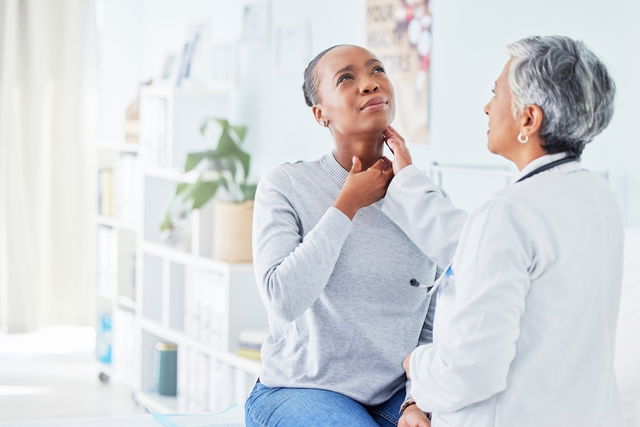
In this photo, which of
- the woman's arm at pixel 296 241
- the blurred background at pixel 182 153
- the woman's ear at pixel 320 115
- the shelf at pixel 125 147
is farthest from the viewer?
the shelf at pixel 125 147

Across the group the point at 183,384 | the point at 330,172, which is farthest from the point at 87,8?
the point at 330,172

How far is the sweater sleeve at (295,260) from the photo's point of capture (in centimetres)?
149

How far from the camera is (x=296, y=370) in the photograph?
5.27 ft

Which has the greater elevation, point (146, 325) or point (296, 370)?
point (296, 370)

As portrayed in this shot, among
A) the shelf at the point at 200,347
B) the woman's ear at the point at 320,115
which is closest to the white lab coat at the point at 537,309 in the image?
the woman's ear at the point at 320,115

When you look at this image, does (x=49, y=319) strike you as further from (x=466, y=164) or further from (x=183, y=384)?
(x=466, y=164)

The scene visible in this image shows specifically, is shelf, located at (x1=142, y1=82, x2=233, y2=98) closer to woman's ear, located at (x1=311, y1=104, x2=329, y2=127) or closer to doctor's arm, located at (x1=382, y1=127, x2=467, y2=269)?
woman's ear, located at (x1=311, y1=104, x2=329, y2=127)

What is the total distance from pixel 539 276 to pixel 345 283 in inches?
18.9

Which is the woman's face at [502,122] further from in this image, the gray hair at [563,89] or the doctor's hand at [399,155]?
the doctor's hand at [399,155]

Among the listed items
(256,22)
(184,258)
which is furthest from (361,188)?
(256,22)

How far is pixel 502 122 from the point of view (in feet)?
4.15

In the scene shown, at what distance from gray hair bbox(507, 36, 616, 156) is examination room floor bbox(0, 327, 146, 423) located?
2.95m

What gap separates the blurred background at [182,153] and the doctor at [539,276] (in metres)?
0.50

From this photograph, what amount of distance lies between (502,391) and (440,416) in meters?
0.12
